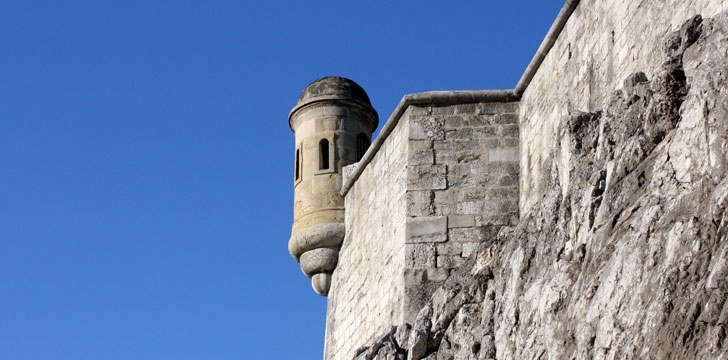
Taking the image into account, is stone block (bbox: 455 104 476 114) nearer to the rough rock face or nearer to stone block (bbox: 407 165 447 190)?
stone block (bbox: 407 165 447 190)

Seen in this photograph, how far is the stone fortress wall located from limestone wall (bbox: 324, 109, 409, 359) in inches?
0.8

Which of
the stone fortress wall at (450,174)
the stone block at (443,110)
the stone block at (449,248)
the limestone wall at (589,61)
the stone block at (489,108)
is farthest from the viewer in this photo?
the stone block at (443,110)

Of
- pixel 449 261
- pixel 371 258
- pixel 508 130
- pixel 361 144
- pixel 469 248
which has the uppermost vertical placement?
pixel 361 144

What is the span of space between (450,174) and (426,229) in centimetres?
61

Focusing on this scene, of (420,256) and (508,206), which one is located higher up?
(508,206)

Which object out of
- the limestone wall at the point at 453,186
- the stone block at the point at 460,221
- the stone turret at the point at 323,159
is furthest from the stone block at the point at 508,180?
the stone turret at the point at 323,159

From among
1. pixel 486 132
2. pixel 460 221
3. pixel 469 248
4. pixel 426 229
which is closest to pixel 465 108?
pixel 486 132

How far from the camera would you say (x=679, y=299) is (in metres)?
6.84

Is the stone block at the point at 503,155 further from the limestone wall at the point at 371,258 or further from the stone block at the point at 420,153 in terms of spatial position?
Result: the limestone wall at the point at 371,258

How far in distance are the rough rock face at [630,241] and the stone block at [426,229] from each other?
1820mm

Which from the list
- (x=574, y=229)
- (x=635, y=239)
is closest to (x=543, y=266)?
(x=574, y=229)

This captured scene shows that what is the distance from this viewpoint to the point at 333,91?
15727 mm

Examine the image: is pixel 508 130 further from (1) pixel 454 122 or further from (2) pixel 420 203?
(2) pixel 420 203

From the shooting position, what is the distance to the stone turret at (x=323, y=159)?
15.3 meters
